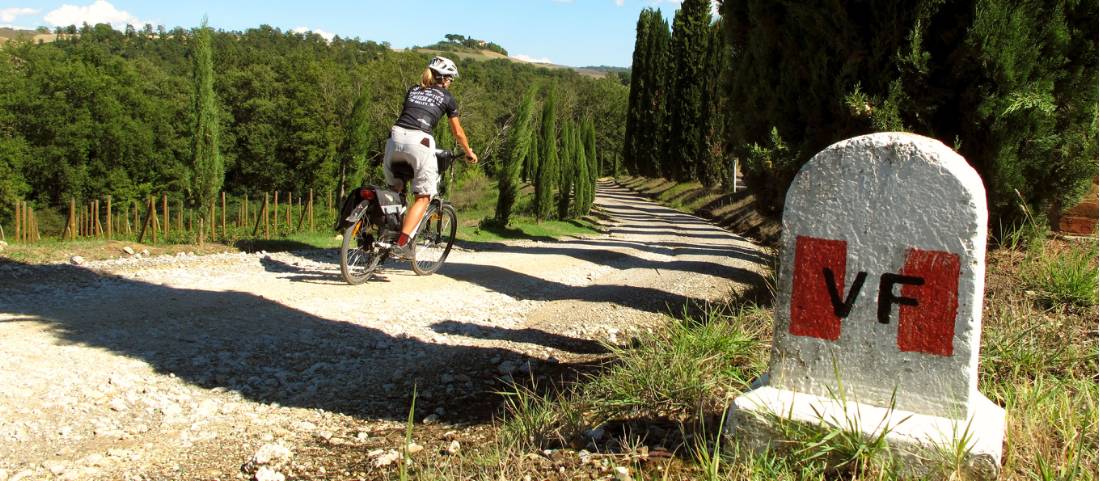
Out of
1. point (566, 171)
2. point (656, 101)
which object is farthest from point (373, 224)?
point (656, 101)

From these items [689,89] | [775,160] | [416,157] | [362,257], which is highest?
[689,89]

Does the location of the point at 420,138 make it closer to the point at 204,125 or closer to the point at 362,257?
the point at 362,257

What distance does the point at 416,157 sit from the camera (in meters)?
6.90

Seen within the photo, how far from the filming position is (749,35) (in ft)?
25.2

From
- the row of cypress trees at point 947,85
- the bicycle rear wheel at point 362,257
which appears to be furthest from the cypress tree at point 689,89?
the bicycle rear wheel at point 362,257

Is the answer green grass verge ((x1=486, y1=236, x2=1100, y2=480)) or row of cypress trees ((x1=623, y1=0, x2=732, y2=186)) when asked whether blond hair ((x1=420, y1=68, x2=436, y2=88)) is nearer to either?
green grass verge ((x1=486, y1=236, x2=1100, y2=480))

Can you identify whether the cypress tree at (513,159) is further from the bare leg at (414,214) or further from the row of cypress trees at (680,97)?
the row of cypress trees at (680,97)

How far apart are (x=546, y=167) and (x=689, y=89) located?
55.8 ft

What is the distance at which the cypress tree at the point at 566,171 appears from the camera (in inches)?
1057

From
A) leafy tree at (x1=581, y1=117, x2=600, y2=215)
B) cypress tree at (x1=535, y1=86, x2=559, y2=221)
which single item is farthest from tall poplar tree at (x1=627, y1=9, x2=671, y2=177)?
cypress tree at (x1=535, y1=86, x2=559, y2=221)

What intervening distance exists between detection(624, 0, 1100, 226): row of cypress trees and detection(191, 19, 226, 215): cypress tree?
9167 millimetres

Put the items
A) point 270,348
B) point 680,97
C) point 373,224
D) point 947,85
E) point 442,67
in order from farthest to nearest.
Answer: point 680,97
point 442,67
point 373,224
point 947,85
point 270,348

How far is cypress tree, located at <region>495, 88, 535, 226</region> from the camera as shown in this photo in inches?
774

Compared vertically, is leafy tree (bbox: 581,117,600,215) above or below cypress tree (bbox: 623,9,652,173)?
below
